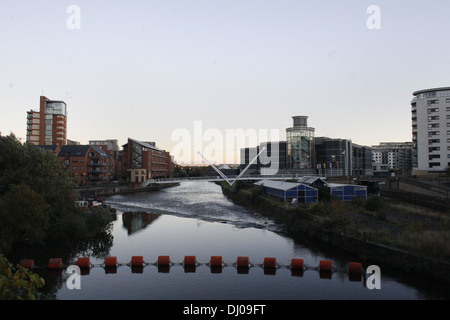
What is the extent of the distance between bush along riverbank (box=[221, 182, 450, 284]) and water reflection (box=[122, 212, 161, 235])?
15.1m

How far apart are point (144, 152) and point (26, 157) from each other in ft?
234

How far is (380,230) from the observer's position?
1077 inches

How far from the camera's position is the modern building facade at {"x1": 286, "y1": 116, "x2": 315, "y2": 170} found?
10038 cm

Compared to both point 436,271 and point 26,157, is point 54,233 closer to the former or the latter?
point 26,157

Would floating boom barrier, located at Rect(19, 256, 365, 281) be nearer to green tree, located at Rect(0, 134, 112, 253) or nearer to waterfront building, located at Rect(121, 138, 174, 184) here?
green tree, located at Rect(0, 134, 112, 253)

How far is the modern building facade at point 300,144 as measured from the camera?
10038 centimetres

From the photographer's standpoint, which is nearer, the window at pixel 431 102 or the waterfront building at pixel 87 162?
the window at pixel 431 102

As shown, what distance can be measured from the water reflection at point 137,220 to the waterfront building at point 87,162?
40.6 meters

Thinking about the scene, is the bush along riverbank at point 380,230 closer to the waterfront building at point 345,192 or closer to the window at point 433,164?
the waterfront building at point 345,192

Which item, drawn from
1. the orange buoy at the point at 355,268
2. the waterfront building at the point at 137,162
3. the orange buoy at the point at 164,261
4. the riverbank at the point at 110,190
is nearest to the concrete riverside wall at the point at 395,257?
the orange buoy at the point at 355,268

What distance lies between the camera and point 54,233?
28531 mm

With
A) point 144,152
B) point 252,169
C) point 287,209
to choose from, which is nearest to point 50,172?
point 287,209

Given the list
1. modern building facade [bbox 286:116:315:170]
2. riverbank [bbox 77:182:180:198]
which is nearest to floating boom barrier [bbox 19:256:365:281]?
riverbank [bbox 77:182:180:198]

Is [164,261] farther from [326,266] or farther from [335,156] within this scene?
[335,156]
